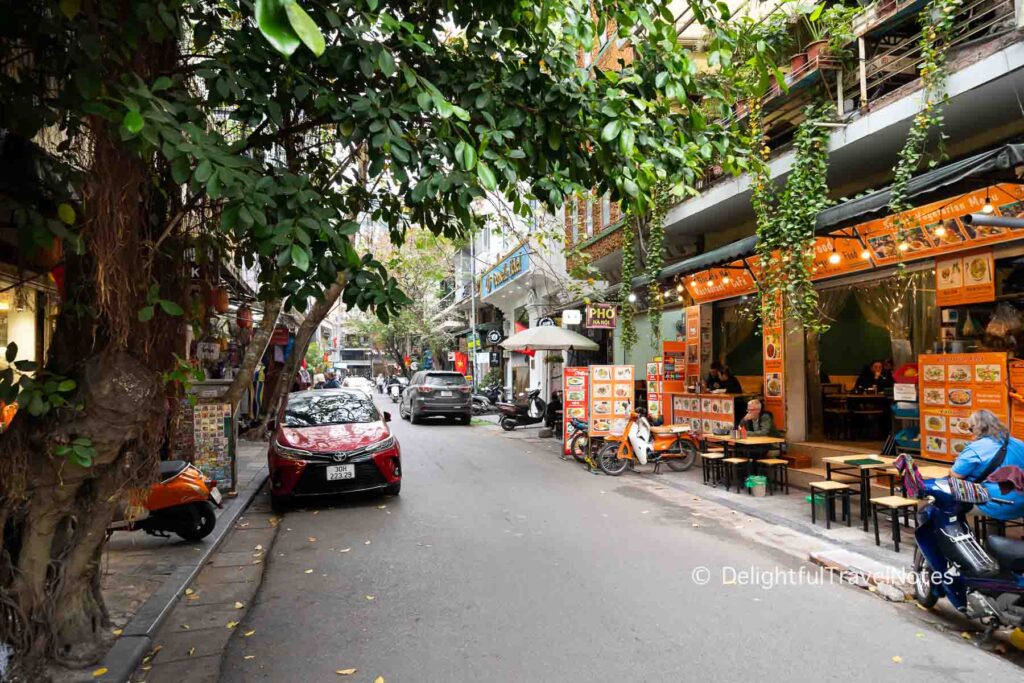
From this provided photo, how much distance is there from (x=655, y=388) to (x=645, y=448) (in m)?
3.38

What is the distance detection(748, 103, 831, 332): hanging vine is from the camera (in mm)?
9391

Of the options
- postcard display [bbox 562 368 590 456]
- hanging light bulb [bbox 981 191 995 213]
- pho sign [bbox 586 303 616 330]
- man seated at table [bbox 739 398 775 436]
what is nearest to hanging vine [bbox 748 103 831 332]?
man seated at table [bbox 739 398 775 436]

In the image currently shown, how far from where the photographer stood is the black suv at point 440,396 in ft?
71.7

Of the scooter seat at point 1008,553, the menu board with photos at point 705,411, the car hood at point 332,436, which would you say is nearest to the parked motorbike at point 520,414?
the menu board with photos at point 705,411

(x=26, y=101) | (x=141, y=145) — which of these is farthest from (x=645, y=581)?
(x=26, y=101)

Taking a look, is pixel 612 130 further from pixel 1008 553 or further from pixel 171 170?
pixel 1008 553

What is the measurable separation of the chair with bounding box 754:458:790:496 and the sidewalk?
7499 mm

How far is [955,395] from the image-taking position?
8078mm

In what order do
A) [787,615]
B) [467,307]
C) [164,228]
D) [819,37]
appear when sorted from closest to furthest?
[164,228], [787,615], [819,37], [467,307]

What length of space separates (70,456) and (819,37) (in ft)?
34.5

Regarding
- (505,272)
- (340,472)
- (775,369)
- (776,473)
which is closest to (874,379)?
(775,369)

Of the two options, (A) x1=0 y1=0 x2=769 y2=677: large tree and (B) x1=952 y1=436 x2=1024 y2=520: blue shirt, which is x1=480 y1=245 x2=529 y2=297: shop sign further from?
(B) x1=952 y1=436 x2=1024 y2=520: blue shirt

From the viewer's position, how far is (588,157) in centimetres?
500

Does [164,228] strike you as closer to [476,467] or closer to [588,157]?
[588,157]
